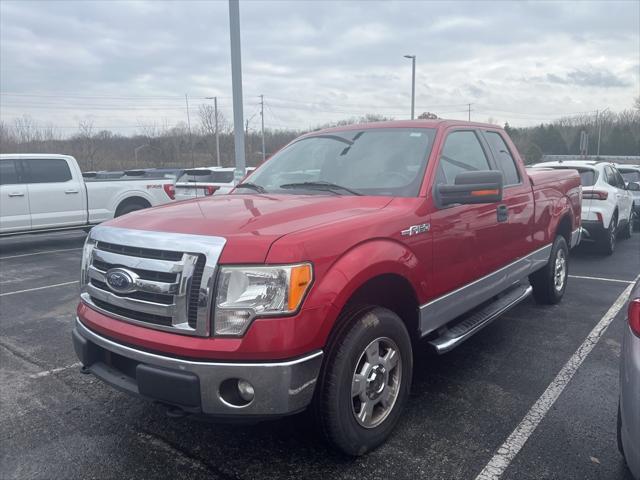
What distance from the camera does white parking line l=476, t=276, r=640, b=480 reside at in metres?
2.98

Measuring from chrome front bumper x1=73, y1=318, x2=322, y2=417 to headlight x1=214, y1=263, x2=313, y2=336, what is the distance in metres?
0.20

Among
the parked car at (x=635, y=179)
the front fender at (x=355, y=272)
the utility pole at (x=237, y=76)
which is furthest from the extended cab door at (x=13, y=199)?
the parked car at (x=635, y=179)

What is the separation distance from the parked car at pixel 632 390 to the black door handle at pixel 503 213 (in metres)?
1.95

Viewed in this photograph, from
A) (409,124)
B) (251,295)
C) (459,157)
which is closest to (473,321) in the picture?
(459,157)

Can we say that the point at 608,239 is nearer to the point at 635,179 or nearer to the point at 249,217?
the point at 635,179

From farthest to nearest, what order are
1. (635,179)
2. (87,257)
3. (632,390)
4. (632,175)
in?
1. (632,175)
2. (635,179)
3. (87,257)
4. (632,390)

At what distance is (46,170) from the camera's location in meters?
10.9

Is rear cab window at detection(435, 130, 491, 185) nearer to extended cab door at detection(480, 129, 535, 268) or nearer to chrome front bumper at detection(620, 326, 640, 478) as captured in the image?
extended cab door at detection(480, 129, 535, 268)

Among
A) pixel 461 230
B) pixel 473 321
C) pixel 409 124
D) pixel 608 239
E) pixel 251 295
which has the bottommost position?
pixel 608 239

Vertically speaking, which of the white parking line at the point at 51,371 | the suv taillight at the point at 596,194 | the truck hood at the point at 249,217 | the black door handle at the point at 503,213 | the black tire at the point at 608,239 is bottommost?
the white parking line at the point at 51,371

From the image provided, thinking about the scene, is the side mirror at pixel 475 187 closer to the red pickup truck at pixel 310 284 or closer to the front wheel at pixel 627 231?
Answer: the red pickup truck at pixel 310 284

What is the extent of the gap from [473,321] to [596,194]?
6.41 meters

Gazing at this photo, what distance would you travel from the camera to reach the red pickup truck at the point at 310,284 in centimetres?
261

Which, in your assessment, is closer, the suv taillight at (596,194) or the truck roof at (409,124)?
the truck roof at (409,124)
